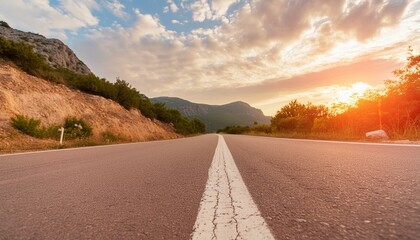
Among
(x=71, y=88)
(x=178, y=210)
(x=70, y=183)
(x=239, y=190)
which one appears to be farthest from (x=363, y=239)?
(x=71, y=88)

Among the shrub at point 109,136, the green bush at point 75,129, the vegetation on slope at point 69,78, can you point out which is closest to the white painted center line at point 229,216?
the green bush at point 75,129

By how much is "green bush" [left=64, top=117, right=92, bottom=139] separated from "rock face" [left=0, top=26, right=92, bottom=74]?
43.0 metres

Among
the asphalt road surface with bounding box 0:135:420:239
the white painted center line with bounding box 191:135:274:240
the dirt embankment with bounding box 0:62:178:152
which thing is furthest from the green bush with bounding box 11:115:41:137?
the white painted center line with bounding box 191:135:274:240

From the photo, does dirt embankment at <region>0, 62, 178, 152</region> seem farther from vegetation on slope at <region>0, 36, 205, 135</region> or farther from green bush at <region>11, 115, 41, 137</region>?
vegetation on slope at <region>0, 36, 205, 135</region>

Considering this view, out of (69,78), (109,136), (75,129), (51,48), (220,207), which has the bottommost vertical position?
(220,207)

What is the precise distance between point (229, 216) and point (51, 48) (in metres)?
68.6

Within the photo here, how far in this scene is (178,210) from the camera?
1961 mm

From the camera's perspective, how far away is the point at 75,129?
617 inches

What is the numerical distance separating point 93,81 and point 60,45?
4716cm

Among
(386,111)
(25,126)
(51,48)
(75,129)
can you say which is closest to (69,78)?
(75,129)

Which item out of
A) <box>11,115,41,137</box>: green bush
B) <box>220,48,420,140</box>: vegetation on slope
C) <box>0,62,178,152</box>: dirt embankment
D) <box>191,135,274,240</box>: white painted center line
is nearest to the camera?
<box>191,135,274,240</box>: white painted center line

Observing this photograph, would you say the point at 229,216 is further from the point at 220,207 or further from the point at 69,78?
the point at 69,78

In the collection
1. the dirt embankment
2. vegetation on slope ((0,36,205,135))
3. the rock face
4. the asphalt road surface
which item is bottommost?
the asphalt road surface

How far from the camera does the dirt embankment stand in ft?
38.7
